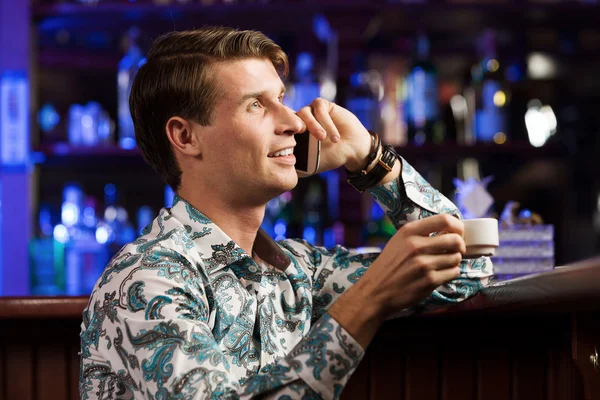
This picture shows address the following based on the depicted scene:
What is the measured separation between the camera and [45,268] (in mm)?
2889

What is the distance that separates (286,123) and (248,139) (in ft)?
0.27

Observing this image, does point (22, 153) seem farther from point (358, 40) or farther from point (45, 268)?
point (358, 40)

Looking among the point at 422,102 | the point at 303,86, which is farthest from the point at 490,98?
the point at 303,86

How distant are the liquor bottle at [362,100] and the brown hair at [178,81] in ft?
4.88

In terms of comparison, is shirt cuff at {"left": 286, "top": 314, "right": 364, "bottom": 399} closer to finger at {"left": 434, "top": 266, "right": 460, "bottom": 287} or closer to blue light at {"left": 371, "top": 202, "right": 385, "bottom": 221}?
finger at {"left": 434, "top": 266, "right": 460, "bottom": 287}

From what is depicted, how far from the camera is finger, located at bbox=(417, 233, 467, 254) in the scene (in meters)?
0.96

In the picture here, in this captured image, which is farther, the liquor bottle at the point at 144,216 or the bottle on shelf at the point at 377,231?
the liquor bottle at the point at 144,216

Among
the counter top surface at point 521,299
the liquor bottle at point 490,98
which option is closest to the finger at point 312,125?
the counter top surface at point 521,299

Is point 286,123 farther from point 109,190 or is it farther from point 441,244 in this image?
point 109,190

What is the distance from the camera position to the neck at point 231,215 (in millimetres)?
1329

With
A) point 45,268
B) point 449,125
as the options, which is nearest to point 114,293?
point 45,268

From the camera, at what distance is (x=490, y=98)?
3000mm

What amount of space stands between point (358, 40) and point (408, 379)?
68.3 inches

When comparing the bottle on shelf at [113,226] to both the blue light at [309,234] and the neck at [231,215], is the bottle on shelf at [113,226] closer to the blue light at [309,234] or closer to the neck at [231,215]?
the blue light at [309,234]
